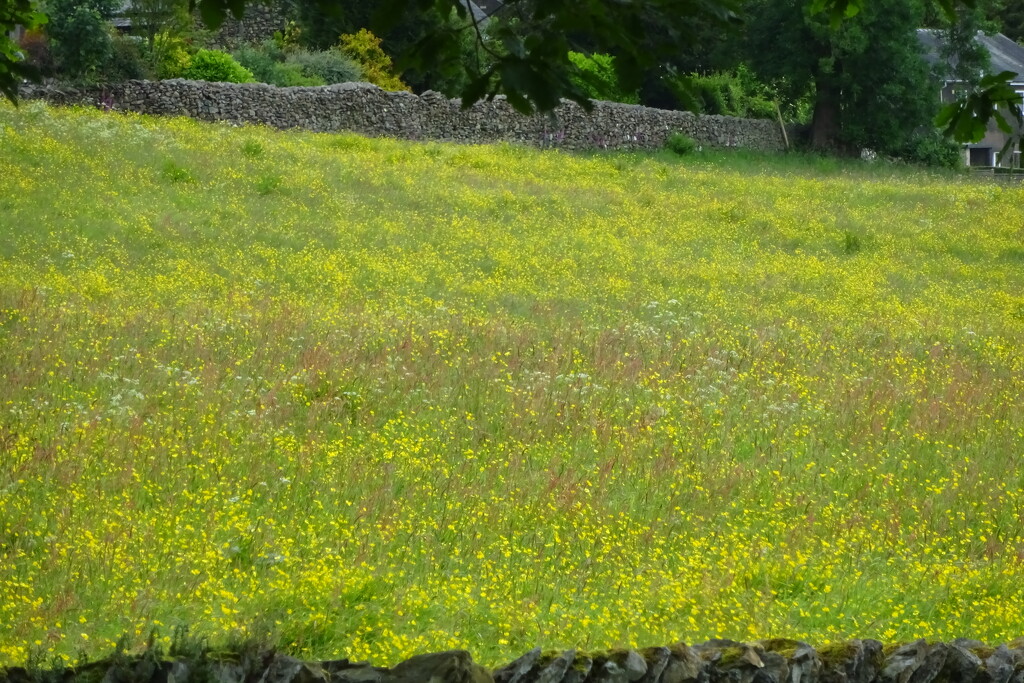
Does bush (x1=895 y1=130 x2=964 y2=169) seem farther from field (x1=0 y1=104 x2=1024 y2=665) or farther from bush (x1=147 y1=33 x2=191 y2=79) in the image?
field (x1=0 y1=104 x2=1024 y2=665)

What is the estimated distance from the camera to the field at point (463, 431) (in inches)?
242

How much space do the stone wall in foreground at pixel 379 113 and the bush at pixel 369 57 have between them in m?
5.73

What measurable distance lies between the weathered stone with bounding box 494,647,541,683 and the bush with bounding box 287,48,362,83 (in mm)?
33921

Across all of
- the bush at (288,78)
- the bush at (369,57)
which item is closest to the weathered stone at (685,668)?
the bush at (288,78)

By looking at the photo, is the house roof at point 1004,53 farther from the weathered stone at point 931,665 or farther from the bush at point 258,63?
the weathered stone at point 931,665

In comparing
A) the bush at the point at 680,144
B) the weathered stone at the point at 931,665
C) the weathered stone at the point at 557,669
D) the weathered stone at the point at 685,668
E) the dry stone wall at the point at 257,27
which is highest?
the dry stone wall at the point at 257,27

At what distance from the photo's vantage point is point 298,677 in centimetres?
351

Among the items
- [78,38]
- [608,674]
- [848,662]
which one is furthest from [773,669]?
[78,38]

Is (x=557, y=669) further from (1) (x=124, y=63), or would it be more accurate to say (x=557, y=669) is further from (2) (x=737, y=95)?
(2) (x=737, y=95)

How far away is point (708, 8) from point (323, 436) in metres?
5.64

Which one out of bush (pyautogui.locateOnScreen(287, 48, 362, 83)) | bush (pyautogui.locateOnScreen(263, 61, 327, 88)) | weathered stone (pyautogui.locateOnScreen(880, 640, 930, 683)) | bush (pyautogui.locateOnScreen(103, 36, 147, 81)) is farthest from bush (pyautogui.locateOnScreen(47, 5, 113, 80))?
weathered stone (pyautogui.locateOnScreen(880, 640, 930, 683))

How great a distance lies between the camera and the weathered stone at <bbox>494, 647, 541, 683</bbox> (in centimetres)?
376

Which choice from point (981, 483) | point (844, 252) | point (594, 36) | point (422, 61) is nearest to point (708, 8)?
point (594, 36)

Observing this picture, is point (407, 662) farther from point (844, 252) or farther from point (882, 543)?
point (844, 252)
